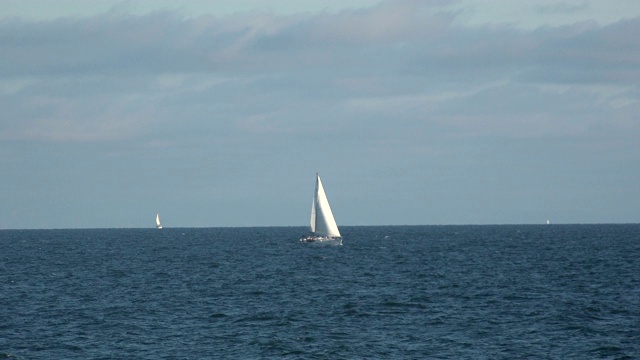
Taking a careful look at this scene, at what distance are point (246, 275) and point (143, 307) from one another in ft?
95.2

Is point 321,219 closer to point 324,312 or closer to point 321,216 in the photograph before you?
point 321,216

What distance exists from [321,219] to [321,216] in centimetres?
102

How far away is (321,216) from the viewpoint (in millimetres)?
143875

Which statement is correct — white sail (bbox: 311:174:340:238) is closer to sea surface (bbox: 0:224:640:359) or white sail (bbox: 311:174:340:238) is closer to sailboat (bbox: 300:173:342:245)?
sailboat (bbox: 300:173:342:245)

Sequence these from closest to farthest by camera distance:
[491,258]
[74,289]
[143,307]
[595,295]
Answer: [143,307] → [595,295] → [74,289] → [491,258]

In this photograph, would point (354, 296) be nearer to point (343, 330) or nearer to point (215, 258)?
point (343, 330)

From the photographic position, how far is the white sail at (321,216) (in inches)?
5576

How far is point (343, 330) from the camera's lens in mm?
52031

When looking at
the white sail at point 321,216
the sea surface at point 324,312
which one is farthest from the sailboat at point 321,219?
the sea surface at point 324,312

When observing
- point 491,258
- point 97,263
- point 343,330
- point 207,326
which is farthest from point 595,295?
point 97,263

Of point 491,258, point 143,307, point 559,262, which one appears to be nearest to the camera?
point 143,307

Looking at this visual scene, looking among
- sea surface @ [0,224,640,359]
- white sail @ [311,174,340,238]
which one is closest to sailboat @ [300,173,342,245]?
white sail @ [311,174,340,238]

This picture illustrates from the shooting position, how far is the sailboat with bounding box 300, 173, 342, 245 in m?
142

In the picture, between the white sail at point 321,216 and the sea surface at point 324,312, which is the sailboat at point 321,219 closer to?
the white sail at point 321,216
